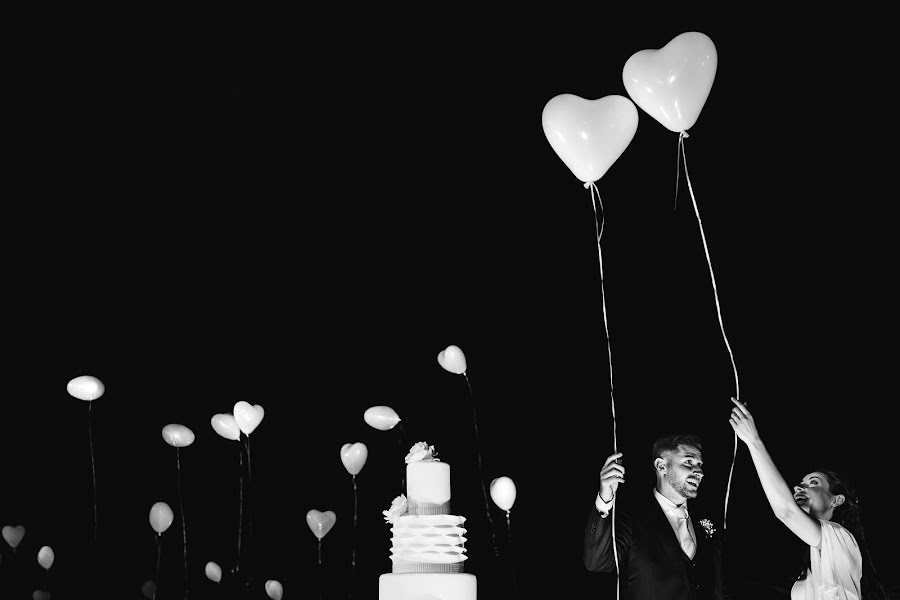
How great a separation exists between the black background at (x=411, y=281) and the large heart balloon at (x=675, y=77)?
149cm

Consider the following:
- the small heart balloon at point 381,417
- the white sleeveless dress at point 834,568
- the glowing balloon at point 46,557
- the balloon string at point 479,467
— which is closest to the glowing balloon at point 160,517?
the glowing balloon at point 46,557

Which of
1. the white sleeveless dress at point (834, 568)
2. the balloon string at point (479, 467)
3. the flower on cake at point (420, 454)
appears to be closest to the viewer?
the white sleeveless dress at point (834, 568)

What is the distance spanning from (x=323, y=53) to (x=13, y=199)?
238 cm

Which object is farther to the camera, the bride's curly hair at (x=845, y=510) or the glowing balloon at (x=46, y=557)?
the glowing balloon at (x=46, y=557)

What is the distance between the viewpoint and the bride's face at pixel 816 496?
11.6 feet

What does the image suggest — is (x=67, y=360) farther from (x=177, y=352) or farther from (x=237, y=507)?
(x=237, y=507)

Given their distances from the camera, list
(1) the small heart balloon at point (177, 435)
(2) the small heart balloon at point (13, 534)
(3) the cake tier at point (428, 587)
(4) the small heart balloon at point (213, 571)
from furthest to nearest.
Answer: (2) the small heart balloon at point (13, 534) → (4) the small heart balloon at point (213, 571) → (1) the small heart balloon at point (177, 435) → (3) the cake tier at point (428, 587)

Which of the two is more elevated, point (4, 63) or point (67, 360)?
point (4, 63)

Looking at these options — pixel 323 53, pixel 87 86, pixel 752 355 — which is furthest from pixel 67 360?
pixel 752 355

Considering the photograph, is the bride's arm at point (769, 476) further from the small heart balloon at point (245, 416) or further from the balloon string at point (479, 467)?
the small heart balloon at point (245, 416)

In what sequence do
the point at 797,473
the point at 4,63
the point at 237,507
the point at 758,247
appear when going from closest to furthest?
the point at 797,473, the point at 758,247, the point at 4,63, the point at 237,507

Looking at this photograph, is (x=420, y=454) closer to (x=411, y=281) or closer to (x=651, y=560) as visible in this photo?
(x=651, y=560)

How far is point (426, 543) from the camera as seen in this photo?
407 centimetres

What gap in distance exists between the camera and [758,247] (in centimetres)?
506
